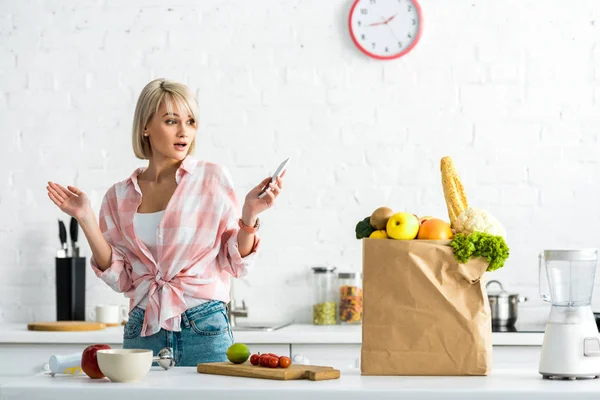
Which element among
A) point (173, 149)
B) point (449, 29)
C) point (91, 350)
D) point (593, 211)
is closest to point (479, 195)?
point (593, 211)

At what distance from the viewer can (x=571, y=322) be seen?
5.25 ft

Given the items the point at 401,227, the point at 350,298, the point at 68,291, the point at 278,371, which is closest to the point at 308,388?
the point at 278,371

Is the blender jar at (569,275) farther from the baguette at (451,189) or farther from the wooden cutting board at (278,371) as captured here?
the wooden cutting board at (278,371)

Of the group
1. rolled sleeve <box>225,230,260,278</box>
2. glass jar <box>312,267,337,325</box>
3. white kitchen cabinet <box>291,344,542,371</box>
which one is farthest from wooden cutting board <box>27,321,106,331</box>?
rolled sleeve <box>225,230,260,278</box>

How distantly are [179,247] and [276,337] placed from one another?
0.91m

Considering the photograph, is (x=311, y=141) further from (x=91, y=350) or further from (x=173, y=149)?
(x=91, y=350)

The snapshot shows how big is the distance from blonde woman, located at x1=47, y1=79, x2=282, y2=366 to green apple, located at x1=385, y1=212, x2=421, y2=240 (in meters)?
0.57

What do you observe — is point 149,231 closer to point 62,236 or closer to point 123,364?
point 123,364

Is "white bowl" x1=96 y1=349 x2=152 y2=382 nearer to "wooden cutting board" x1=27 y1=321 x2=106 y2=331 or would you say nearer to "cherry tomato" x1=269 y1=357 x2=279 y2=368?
"cherry tomato" x1=269 y1=357 x2=279 y2=368

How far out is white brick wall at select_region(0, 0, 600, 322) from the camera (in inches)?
140

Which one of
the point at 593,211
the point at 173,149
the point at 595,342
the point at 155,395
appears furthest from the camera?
the point at 593,211

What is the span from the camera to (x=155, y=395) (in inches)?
58.4

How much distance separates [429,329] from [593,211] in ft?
7.05

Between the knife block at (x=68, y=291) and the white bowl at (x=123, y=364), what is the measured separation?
199 centimetres
